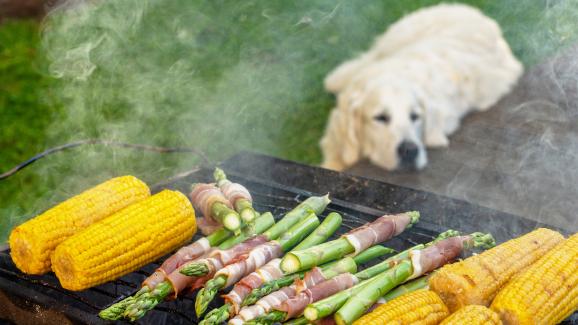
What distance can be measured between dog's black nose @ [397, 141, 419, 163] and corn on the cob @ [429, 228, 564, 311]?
3.45 metres

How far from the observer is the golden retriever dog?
6.36 metres

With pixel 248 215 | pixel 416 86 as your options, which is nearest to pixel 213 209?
pixel 248 215

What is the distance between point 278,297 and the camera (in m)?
2.71

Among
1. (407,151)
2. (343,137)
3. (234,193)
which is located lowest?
(343,137)

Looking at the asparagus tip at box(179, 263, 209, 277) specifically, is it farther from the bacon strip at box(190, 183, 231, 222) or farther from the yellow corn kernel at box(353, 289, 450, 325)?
the yellow corn kernel at box(353, 289, 450, 325)

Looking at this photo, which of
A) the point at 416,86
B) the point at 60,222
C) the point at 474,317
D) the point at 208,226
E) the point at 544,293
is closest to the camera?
the point at 474,317

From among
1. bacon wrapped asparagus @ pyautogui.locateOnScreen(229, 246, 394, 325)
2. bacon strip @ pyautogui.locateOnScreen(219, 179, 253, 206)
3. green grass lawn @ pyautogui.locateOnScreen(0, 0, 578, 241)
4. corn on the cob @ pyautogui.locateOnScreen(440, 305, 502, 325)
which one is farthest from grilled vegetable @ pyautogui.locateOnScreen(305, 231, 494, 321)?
green grass lawn @ pyautogui.locateOnScreen(0, 0, 578, 241)

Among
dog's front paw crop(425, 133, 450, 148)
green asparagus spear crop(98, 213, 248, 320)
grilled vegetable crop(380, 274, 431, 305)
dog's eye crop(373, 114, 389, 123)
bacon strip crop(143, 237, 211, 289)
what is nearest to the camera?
green asparagus spear crop(98, 213, 248, 320)

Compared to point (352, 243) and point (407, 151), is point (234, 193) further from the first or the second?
point (407, 151)

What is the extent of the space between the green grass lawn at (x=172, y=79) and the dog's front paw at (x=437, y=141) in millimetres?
1513

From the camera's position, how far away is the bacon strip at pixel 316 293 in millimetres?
2635

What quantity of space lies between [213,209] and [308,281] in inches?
35.6

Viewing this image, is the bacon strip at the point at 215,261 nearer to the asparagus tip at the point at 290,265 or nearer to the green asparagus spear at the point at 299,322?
the asparagus tip at the point at 290,265

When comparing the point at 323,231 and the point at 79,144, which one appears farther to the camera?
the point at 79,144
